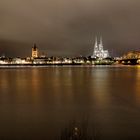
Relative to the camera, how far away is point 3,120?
1088 centimetres

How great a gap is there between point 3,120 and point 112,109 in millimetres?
5241

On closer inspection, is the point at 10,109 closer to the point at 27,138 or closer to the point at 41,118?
the point at 41,118

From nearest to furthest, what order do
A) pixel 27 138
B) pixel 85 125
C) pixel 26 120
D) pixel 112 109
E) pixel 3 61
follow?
pixel 27 138 < pixel 85 125 < pixel 26 120 < pixel 112 109 < pixel 3 61

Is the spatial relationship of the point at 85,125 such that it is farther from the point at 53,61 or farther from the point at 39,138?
the point at 53,61

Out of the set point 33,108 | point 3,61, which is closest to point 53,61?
point 3,61

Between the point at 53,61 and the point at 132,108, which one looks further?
the point at 53,61

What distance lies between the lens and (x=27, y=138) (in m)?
8.41

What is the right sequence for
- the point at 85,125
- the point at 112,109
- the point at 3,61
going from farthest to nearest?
1. the point at 3,61
2. the point at 112,109
3. the point at 85,125

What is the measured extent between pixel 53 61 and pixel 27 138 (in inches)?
7222

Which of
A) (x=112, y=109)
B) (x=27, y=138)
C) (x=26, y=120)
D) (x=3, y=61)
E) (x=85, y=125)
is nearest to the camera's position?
(x=27, y=138)

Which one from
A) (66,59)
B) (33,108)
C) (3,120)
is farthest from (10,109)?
(66,59)

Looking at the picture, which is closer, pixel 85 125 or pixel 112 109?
pixel 85 125

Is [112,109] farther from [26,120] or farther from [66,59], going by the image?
[66,59]

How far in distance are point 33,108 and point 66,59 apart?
178m
